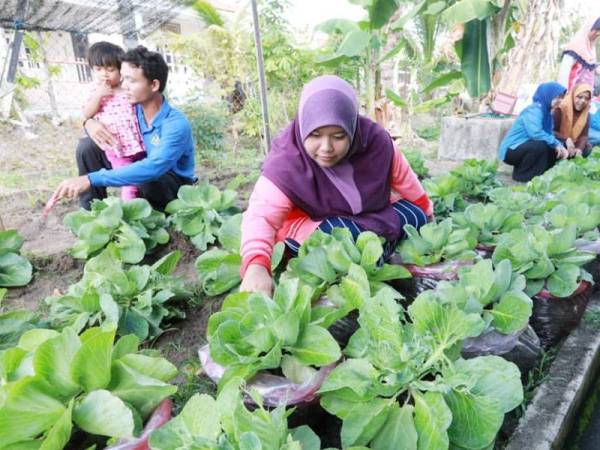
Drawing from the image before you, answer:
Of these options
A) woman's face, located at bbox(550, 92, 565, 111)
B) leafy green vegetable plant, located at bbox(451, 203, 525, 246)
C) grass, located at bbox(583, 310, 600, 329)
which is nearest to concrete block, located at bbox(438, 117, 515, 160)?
woman's face, located at bbox(550, 92, 565, 111)

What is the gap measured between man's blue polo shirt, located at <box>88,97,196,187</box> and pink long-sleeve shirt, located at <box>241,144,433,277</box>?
96cm

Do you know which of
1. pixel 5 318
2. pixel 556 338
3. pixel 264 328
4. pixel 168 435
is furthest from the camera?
pixel 556 338

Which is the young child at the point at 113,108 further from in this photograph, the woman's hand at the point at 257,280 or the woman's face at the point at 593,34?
the woman's face at the point at 593,34

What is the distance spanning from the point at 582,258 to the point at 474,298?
0.57m

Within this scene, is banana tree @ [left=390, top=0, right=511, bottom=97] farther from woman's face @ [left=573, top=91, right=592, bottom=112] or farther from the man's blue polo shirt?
the man's blue polo shirt

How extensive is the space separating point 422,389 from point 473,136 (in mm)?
4973

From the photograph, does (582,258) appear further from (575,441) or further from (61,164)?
(61,164)

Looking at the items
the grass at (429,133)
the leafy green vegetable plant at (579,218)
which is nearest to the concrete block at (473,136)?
the grass at (429,133)

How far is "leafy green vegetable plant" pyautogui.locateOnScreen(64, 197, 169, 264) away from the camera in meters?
2.17

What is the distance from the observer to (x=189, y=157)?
9.50 feet

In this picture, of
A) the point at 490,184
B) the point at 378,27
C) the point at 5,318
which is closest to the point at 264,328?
the point at 5,318

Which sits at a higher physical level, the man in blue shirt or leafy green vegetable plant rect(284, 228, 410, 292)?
the man in blue shirt

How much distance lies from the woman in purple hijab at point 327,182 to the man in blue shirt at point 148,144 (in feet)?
3.16

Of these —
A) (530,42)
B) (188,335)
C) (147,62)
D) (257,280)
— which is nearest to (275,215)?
(257,280)
